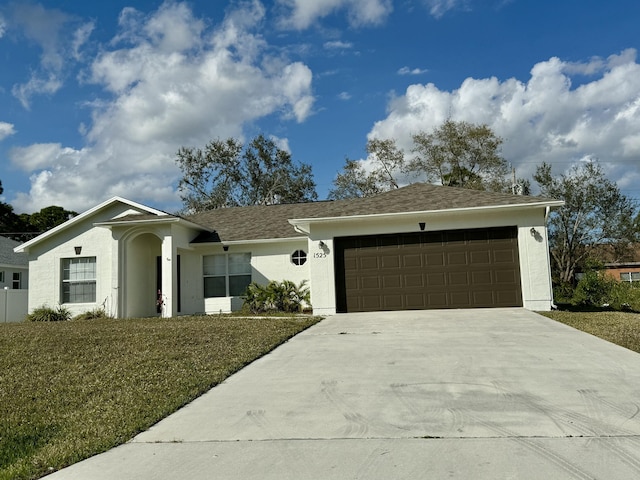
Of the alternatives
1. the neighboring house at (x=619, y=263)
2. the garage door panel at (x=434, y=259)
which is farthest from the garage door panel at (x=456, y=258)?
the neighboring house at (x=619, y=263)

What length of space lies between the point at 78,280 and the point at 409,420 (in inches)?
655

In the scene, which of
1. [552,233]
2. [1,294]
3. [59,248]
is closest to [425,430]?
[59,248]

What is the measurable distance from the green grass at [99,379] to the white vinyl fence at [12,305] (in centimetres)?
860

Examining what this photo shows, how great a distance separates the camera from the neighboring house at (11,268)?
2468 centimetres

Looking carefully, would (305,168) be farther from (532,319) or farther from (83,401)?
(83,401)

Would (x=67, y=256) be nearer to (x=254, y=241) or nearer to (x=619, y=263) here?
(x=254, y=241)

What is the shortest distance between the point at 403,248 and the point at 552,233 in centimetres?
1771

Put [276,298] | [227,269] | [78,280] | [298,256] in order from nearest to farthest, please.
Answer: [276,298]
[298,256]
[227,269]
[78,280]

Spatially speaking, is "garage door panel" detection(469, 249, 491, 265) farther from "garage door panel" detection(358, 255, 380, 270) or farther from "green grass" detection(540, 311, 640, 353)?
"garage door panel" detection(358, 255, 380, 270)

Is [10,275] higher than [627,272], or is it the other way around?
[10,275]

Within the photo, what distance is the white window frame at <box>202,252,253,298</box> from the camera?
18281 millimetres

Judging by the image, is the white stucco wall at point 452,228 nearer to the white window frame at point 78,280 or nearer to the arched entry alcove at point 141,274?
the arched entry alcove at point 141,274

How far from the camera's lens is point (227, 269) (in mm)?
18438

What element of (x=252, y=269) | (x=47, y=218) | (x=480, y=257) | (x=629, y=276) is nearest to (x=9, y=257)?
(x=252, y=269)
